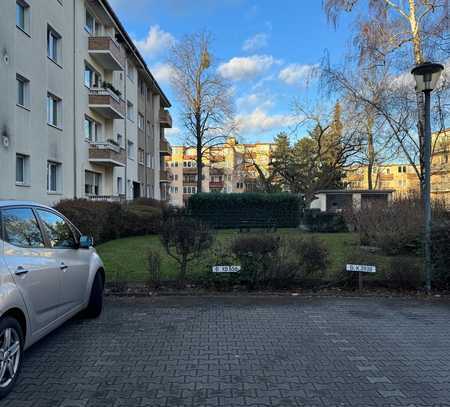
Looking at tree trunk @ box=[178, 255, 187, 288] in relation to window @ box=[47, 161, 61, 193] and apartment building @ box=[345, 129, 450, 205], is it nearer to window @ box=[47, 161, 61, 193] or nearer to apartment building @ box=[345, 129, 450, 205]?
apartment building @ box=[345, 129, 450, 205]

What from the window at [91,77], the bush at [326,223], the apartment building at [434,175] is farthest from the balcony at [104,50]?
the apartment building at [434,175]

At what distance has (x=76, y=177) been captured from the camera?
20672 mm

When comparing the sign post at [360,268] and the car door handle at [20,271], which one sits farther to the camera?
the sign post at [360,268]

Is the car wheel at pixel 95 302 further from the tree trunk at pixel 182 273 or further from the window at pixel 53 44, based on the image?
the window at pixel 53 44

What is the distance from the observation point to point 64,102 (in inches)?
763

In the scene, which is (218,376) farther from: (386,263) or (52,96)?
(52,96)

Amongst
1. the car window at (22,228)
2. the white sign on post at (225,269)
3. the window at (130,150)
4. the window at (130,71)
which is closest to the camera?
the car window at (22,228)

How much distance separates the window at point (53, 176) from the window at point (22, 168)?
206cm

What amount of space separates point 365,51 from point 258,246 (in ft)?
44.7

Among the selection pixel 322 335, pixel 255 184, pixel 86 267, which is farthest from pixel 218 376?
pixel 255 184

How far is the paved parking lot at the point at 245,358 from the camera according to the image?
350 centimetres

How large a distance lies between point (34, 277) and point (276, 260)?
4.62 metres

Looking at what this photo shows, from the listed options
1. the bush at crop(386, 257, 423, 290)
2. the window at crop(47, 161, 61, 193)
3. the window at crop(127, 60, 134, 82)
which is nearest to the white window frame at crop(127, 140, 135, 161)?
the window at crop(127, 60, 134, 82)

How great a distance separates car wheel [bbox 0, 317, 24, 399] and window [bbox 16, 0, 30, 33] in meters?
15.9
